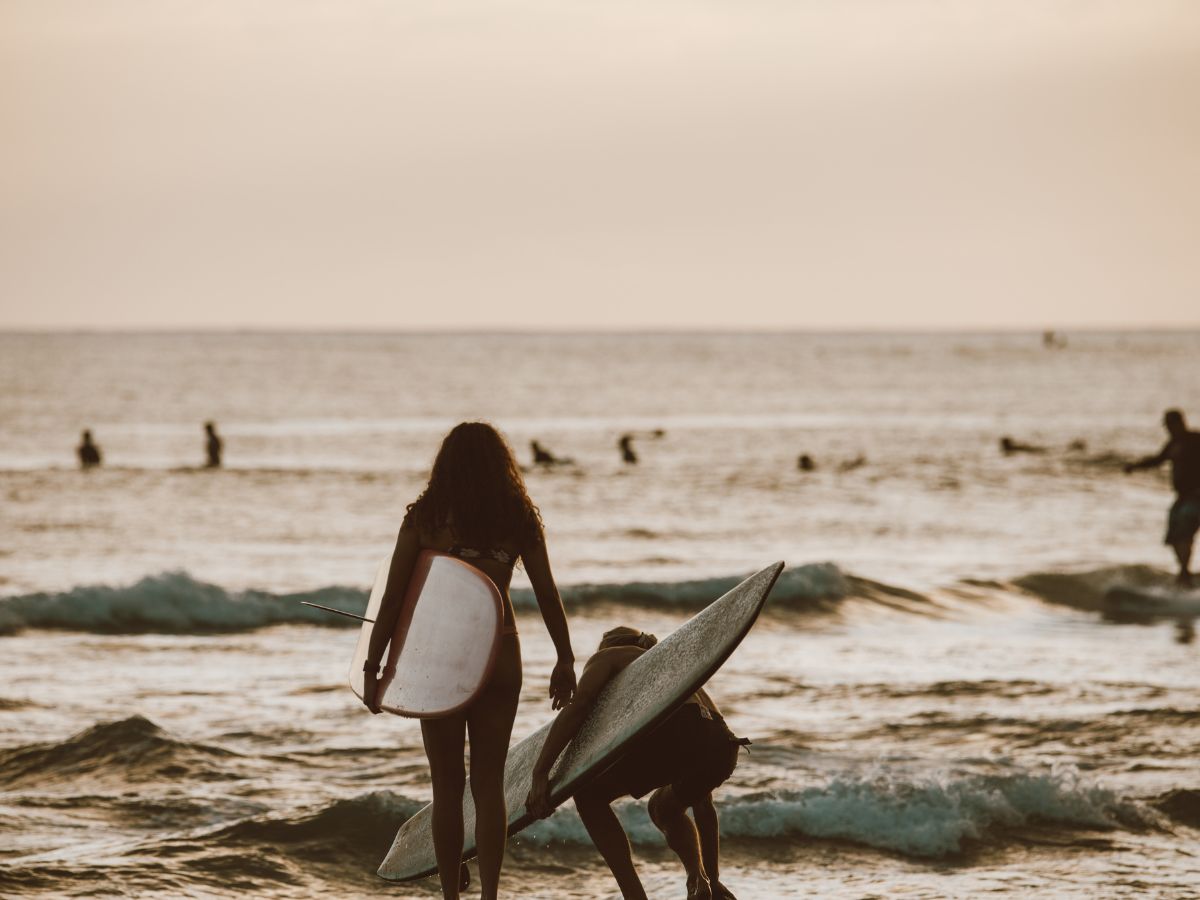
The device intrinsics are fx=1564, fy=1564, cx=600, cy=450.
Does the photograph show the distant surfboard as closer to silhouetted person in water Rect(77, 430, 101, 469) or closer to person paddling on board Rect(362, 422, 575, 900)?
person paddling on board Rect(362, 422, 575, 900)

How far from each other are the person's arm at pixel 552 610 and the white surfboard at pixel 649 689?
16 centimetres

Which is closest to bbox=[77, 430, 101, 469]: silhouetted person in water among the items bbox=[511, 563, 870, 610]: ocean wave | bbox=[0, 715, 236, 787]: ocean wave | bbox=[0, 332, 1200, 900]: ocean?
bbox=[0, 332, 1200, 900]: ocean

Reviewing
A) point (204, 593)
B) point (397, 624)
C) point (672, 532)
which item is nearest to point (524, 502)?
point (397, 624)

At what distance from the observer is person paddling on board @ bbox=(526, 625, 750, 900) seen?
5.38m

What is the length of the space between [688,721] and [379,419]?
57.4 m

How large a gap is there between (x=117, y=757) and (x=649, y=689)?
5419 mm

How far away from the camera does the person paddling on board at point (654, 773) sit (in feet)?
17.6

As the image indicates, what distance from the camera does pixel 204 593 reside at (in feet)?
54.0

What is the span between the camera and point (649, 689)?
5.26 m

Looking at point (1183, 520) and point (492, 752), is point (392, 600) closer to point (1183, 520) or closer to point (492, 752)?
point (492, 752)

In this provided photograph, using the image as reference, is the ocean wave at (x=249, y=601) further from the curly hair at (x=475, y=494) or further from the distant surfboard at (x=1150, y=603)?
the curly hair at (x=475, y=494)

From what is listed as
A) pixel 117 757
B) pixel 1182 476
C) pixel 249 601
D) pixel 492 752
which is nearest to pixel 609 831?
pixel 492 752

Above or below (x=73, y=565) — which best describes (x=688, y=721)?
above

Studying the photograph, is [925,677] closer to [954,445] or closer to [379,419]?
[954,445]
